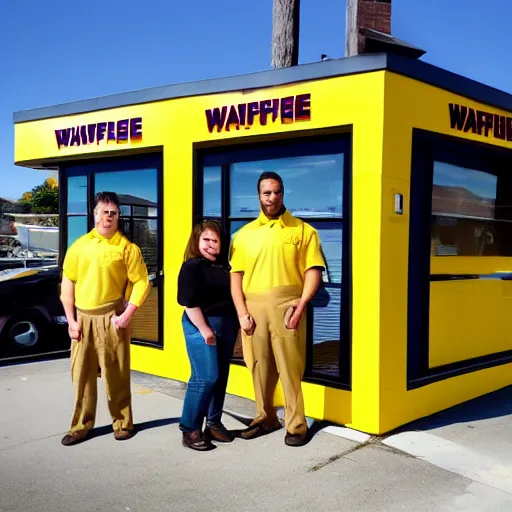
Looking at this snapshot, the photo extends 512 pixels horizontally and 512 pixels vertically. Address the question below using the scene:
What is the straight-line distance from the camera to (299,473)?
13.2 ft

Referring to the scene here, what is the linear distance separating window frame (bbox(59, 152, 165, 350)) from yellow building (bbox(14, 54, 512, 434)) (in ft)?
0.08

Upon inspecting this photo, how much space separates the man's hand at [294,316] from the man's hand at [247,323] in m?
0.25

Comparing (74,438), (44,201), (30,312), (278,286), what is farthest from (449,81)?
(44,201)

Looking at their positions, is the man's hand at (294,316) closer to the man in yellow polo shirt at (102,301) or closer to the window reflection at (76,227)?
the man in yellow polo shirt at (102,301)

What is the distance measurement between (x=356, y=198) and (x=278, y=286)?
0.97 meters

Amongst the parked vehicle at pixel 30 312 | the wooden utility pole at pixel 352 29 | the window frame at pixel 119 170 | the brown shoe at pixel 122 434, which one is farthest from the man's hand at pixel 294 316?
the parked vehicle at pixel 30 312

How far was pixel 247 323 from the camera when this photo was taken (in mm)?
4449

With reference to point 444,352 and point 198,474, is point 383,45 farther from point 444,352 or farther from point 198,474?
point 198,474

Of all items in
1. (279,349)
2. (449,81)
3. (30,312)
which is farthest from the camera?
(30,312)

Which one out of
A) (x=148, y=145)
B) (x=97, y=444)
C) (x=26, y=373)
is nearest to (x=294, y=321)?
(x=97, y=444)

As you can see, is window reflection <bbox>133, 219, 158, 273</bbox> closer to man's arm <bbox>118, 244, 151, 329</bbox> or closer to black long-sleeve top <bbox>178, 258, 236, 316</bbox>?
man's arm <bbox>118, 244, 151, 329</bbox>

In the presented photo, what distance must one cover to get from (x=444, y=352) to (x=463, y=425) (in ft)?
2.36

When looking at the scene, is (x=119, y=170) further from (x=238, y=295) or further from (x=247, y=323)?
(x=247, y=323)

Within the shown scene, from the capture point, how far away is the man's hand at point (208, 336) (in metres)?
4.22
